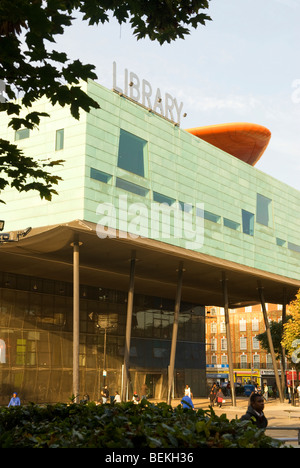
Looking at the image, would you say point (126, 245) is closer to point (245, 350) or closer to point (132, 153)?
point (132, 153)

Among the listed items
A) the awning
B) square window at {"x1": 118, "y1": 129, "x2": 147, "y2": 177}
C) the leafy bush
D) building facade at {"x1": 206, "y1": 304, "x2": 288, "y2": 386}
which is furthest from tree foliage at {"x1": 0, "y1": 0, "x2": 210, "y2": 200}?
building facade at {"x1": 206, "y1": 304, "x2": 288, "y2": 386}

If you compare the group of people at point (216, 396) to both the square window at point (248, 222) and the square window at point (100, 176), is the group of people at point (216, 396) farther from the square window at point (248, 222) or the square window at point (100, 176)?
the square window at point (100, 176)

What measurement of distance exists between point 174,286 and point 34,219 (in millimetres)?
20752

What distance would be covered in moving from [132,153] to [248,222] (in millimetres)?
14420

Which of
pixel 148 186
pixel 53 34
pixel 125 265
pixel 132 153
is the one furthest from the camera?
pixel 125 265

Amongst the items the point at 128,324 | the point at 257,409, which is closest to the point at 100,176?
the point at 128,324

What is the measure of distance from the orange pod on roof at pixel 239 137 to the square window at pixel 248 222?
9539 mm

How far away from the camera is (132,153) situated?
3444cm

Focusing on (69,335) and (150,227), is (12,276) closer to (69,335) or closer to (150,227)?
(69,335)

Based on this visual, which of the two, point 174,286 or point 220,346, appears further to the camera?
point 220,346

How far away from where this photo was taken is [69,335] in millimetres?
44719
